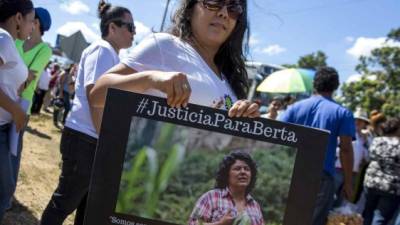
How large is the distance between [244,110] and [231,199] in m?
0.22

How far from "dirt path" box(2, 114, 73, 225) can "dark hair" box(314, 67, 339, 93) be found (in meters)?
2.67

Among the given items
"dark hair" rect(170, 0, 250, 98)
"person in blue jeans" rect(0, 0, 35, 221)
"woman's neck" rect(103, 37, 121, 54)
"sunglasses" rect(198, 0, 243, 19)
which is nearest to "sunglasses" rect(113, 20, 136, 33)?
"woman's neck" rect(103, 37, 121, 54)

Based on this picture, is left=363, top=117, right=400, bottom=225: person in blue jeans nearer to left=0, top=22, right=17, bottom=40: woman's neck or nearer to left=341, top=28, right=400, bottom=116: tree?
left=0, top=22, right=17, bottom=40: woman's neck

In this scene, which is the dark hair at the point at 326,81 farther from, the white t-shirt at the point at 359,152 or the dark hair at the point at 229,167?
the dark hair at the point at 229,167

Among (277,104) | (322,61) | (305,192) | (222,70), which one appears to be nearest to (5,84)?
(222,70)

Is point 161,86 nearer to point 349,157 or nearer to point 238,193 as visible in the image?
point 238,193

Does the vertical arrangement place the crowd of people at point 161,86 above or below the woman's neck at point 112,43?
below

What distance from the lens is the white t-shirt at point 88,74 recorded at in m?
2.56

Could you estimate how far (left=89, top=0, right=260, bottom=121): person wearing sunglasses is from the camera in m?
1.28

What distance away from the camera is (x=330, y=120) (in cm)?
412

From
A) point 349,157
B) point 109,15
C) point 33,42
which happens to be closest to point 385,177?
point 349,157

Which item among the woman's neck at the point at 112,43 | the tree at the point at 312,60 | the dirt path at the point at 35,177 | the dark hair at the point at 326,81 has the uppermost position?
the tree at the point at 312,60

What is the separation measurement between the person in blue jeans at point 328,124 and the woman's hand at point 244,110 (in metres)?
2.99

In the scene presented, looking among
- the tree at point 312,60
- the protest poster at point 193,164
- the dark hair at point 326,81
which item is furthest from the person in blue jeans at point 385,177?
the tree at point 312,60
